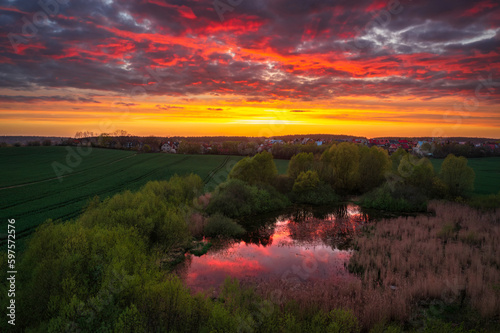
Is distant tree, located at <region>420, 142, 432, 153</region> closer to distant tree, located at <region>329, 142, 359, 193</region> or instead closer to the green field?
the green field

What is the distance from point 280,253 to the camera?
2527cm

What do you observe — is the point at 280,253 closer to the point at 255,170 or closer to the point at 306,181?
the point at 255,170

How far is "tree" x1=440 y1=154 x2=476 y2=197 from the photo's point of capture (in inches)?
1604

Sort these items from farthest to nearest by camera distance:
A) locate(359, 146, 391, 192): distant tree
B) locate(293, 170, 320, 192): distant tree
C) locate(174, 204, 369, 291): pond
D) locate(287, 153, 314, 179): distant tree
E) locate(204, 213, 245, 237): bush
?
locate(287, 153, 314, 179): distant tree, locate(359, 146, 391, 192): distant tree, locate(293, 170, 320, 192): distant tree, locate(204, 213, 245, 237): bush, locate(174, 204, 369, 291): pond

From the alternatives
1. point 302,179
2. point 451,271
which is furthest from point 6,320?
point 302,179

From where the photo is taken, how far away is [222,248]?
2650 cm

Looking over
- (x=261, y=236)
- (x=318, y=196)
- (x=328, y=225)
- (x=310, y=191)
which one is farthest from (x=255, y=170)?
(x=261, y=236)

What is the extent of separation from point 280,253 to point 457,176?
3618 cm

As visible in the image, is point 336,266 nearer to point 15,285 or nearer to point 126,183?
point 15,285

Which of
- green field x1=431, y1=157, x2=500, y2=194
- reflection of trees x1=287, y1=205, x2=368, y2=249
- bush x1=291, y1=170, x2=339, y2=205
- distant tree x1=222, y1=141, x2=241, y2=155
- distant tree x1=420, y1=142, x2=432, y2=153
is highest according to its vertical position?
distant tree x1=420, y1=142, x2=432, y2=153

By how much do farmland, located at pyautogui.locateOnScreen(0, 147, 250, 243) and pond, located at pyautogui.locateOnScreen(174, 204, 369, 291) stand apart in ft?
61.0

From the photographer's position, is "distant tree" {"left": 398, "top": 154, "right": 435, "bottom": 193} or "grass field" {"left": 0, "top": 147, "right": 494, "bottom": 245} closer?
"grass field" {"left": 0, "top": 147, "right": 494, "bottom": 245}

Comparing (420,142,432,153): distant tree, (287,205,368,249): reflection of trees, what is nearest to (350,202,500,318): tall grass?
(287,205,368,249): reflection of trees

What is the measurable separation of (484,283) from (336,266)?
9811mm
